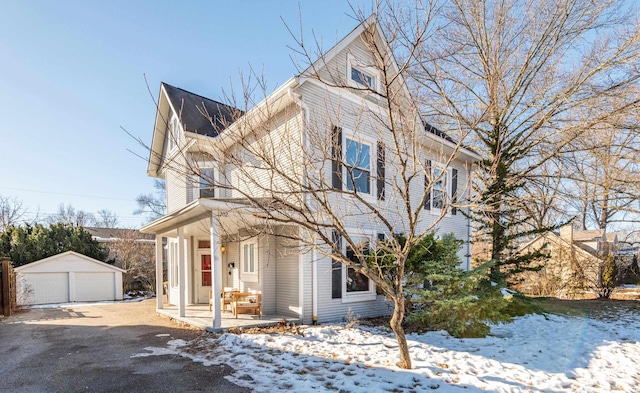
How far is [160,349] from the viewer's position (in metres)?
6.09

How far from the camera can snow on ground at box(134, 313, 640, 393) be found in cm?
444

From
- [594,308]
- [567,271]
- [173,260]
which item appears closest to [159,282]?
[173,260]

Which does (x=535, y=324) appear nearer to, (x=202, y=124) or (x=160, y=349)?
(x=160, y=349)

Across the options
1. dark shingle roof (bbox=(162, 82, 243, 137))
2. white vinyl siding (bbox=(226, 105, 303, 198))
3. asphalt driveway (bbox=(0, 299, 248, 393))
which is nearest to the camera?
white vinyl siding (bbox=(226, 105, 303, 198))

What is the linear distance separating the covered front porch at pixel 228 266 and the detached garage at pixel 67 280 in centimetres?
636

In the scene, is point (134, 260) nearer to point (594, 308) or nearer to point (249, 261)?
point (249, 261)

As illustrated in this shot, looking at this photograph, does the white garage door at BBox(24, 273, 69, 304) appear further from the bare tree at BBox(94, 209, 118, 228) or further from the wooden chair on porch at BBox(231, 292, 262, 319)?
the bare tree at BBox(94, 209, 118, 228)

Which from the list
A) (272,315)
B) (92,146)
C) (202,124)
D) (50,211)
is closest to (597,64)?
(272,315)

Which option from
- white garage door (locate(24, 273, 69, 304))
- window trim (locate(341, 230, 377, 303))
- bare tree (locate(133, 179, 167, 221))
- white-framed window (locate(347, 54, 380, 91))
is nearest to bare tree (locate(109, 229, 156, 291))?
white garage door (locate(24, 273, 69, 304))

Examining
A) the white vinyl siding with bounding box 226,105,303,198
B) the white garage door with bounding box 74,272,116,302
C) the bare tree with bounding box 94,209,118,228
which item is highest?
the white vinyl siding with bounding box 226,105,303,198

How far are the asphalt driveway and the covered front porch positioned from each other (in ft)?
3.26

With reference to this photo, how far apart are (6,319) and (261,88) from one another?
36.5ft

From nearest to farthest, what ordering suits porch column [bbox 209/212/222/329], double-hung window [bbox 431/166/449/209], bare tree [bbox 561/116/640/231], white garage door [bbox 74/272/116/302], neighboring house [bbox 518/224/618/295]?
double-hung window [bbox 431/166/449/209] < porch column [bbox 209/212/222/329] < bare tree [bbox 561/116/640/231] < neighboring house [bbox 518/224/618/295] < white garage door [bbox 74/272/116/302]

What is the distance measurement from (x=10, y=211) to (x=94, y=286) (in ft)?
68.7
